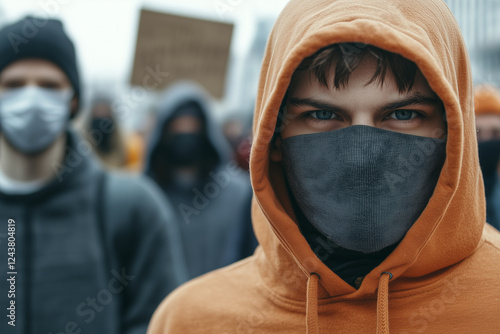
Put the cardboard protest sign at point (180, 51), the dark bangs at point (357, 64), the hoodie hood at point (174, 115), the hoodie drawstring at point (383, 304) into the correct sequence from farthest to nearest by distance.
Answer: the cardboard protest sign at point (180, 51) → the hoodie hood at point (174, 115) → the dark bangs at point (357, 64) → the hoodie drawstring at point (383, 304)

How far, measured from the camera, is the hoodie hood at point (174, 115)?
5844 mm

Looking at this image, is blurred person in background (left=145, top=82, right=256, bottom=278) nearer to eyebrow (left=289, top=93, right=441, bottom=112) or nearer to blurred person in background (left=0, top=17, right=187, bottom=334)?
blurred person in background (left=0, top=17, right=187, bottom=334)

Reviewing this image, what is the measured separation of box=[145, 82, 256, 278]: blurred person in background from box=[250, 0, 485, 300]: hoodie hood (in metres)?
2.39

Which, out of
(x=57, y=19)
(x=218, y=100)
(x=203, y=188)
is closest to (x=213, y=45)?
(x=218, y=100)

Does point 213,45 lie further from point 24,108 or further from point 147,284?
point 147,284

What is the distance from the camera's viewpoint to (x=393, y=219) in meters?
1.72

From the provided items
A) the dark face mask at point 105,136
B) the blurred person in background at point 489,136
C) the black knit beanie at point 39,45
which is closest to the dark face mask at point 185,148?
the dark face mask at point 105,136

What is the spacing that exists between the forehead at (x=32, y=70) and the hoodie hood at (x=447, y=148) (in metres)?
2.00

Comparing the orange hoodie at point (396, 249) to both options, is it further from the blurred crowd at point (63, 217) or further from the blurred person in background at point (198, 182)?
the blurred person in background at point (198, 182)

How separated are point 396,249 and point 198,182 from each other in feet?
12.9

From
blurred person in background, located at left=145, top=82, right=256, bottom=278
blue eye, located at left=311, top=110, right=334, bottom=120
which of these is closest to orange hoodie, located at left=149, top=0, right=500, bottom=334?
blue eye, located at left=311, top=110, right=334, bottom=120

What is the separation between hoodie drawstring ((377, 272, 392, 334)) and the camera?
1636mm

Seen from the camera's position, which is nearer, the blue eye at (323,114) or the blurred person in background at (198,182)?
the blue eye at (323,114)

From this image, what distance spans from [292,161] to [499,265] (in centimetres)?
71
